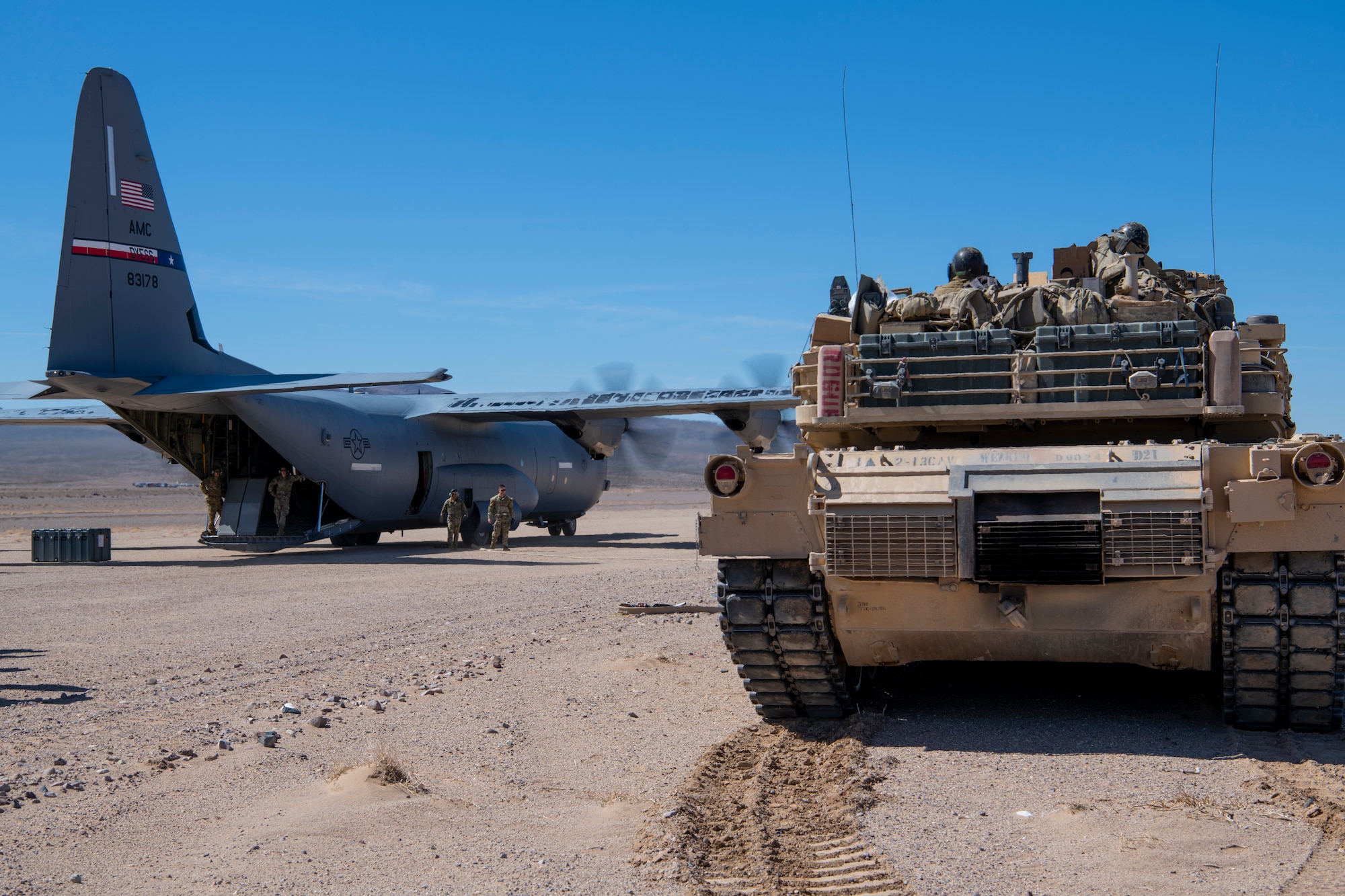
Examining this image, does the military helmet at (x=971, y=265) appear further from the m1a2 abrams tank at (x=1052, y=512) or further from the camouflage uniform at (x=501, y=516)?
the camouflage uniform at (x=501, y=516)

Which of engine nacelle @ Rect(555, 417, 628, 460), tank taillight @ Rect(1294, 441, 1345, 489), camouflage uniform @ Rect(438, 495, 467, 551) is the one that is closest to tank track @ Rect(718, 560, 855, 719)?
tank taillight @ Rect(1294, 441, 1345, 489)

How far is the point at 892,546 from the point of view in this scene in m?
7.09

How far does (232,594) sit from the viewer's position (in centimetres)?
1720

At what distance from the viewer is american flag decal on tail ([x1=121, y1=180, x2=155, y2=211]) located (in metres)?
21.7

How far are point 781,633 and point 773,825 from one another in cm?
186

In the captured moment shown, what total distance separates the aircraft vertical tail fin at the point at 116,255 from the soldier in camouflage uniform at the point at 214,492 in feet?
10.4

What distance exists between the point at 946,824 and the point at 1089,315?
4.37 m

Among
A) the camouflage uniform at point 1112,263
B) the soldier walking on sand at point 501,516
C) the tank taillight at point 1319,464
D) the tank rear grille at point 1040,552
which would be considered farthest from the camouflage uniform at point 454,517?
the tank taillight at point 1319,464

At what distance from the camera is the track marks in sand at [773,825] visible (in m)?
4.97

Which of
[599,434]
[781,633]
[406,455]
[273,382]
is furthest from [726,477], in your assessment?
[599,434]

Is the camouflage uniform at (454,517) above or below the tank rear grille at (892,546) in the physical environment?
below

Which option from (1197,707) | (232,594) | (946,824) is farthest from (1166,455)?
(232,594)

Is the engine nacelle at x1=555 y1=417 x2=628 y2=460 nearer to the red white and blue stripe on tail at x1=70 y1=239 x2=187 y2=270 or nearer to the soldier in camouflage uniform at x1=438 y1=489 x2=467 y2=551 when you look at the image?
the soldier in camouflage uniform at x1=438 y1=489 x2=467 y2=551

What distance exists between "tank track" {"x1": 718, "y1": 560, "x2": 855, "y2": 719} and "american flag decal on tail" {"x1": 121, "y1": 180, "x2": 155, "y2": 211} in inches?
708
